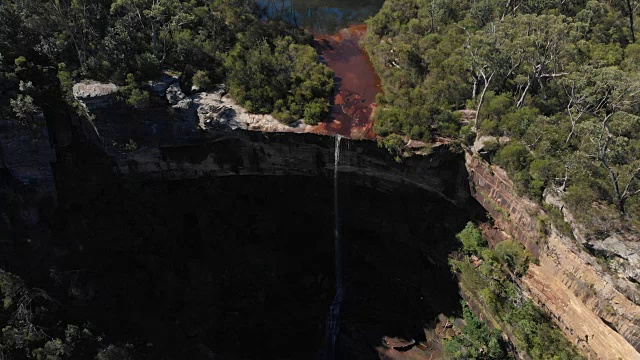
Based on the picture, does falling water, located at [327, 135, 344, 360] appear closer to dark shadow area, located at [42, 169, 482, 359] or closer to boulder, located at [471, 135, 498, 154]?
dark shadow area, located at [42, 169, 482, 359]

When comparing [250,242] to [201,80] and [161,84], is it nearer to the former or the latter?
[201,80]

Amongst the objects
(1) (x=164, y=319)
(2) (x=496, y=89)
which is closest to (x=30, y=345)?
(1) (x=164, y=319)

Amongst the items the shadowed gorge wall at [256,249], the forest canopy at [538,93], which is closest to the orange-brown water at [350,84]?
the forest canopy at [538,93]

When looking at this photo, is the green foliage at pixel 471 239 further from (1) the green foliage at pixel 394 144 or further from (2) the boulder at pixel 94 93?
(2) the boulder at pixel 94 93

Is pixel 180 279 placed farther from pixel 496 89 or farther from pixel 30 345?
pixel 496 89

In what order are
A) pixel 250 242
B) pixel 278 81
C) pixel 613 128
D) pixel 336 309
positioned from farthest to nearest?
pixel 336 309 < pixel 250 242 < pixel 278 81 < pixel 613 128

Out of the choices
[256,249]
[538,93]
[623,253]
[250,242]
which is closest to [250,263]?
[256,249]

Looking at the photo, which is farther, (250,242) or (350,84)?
(250,242)
